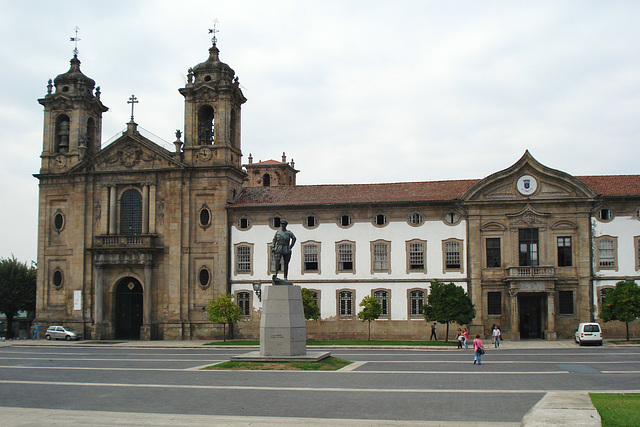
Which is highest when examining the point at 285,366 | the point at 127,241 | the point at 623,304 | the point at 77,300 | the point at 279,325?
the point at 127,241

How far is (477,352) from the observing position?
3225cm

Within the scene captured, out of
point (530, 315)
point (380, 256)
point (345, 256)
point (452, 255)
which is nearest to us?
point (530, 315)

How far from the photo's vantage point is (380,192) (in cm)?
5350

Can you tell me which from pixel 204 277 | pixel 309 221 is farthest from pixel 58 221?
pixel 309 221

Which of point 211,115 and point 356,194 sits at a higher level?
point 211,115

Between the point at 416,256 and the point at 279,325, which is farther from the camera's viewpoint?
the point at 416,256

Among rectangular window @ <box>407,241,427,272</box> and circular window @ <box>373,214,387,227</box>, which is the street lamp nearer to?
circular window @ <box>373,214,387,227</box>

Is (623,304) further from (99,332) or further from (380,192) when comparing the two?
(99,332)

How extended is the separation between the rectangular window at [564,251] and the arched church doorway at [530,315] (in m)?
3.00

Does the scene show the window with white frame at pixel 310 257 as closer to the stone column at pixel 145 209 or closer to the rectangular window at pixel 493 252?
the stone column at pixel 145 209

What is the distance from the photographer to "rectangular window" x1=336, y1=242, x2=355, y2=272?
A: 5253 cm

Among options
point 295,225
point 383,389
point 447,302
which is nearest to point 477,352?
point 383,389

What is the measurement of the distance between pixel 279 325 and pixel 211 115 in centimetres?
2926

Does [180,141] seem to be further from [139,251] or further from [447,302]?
[447,302]
